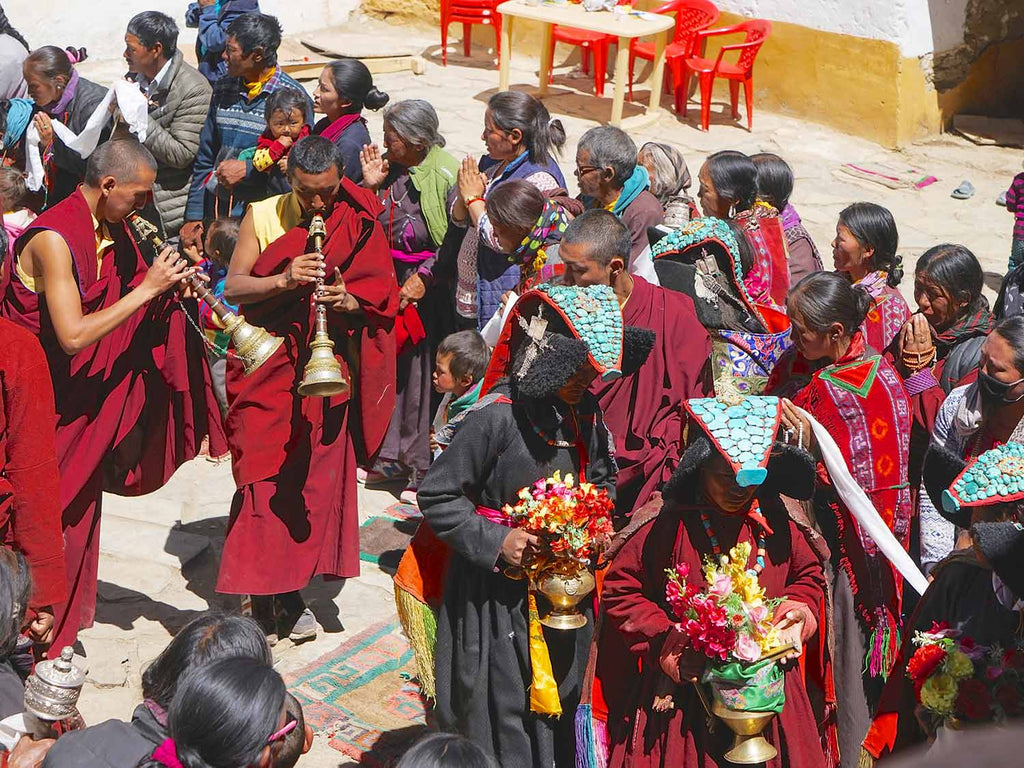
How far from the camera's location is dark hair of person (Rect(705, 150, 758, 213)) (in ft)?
22.7

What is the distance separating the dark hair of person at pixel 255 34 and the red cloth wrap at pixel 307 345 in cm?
262

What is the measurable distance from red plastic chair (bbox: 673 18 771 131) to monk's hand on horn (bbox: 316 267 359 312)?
31.6ft

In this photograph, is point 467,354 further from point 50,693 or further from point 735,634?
point 50,693

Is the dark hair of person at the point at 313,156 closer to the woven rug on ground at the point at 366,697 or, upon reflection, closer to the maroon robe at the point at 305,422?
the maroon robe at the point at 305,422

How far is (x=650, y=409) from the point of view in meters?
5.32

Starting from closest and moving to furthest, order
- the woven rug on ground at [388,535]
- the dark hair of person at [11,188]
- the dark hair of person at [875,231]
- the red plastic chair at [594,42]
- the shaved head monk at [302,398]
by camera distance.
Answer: the shaved head monk at [302,398], the dark hair of person at [875,231], the woven rug on ground at [388,535], the dark hair of person at [11,188], the red plastic chair at [594,42]

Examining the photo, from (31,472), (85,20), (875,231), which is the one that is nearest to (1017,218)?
(875,231)

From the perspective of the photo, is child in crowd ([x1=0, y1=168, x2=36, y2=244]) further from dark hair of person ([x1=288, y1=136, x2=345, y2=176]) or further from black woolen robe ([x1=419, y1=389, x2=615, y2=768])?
black woolen robe ([x1=419, y1=389, x2=615, y2=768])

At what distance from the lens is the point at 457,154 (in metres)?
13.2

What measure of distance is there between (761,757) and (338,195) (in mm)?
3270

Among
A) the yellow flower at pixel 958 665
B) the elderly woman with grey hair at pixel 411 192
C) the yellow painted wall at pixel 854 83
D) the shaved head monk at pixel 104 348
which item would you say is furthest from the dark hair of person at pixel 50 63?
the yellow painted wall at pixel 854 83

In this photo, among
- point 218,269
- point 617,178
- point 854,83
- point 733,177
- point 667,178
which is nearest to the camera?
point 617,178

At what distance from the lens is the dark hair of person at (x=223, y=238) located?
25.1 feet

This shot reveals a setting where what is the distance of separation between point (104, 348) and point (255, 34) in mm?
3206
